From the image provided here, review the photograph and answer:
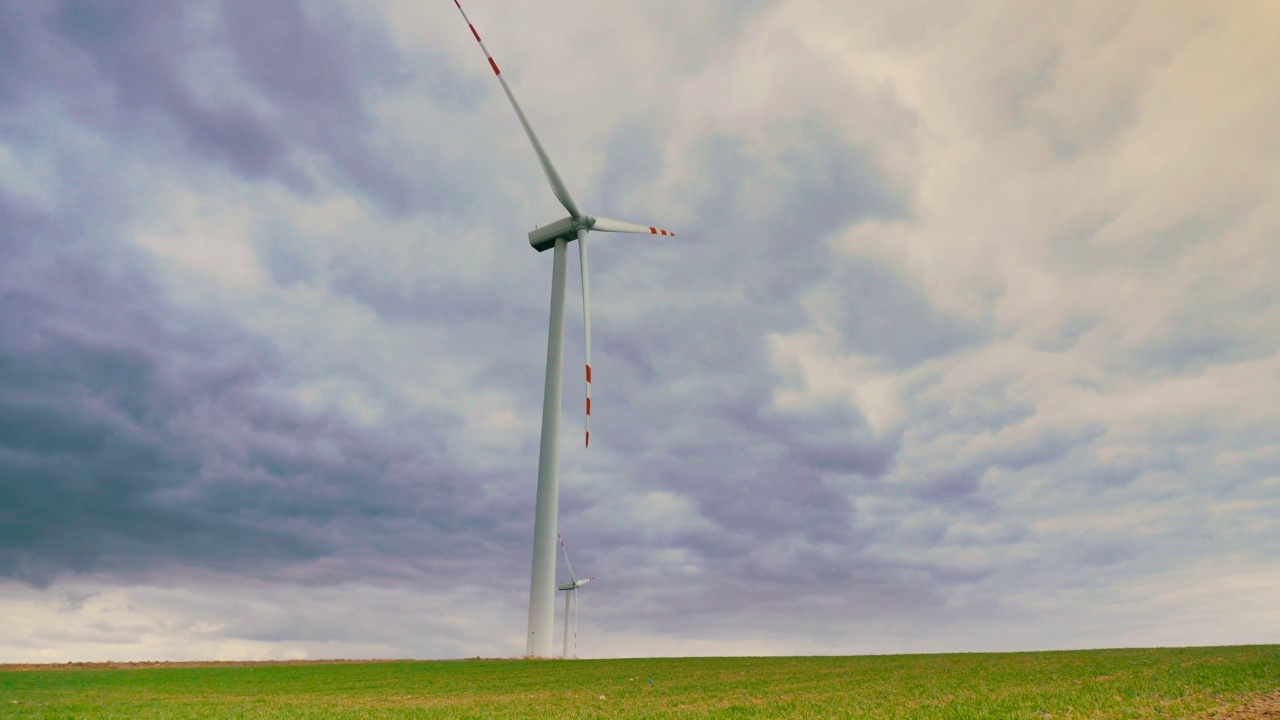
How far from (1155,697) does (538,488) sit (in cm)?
4885

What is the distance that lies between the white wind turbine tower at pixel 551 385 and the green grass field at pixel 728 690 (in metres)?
16.7

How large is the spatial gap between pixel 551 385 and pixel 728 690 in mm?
40222

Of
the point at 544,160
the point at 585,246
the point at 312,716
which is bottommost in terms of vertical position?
the point at 312,716

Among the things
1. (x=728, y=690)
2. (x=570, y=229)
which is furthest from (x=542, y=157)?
(x=728, y=690)

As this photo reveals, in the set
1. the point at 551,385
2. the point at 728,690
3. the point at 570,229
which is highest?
the point at 570,229

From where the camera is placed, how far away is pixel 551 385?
66688 millimetres

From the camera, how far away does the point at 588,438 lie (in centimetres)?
6259

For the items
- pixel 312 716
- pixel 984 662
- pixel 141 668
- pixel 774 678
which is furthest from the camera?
pixel 141 668

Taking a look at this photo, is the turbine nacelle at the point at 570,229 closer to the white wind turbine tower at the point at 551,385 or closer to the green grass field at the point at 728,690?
the white wind turbine tower at the point at 551,385

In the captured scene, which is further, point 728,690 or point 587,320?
point 587,320

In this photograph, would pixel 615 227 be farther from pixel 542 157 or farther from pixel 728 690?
Answer: pixel 728 690

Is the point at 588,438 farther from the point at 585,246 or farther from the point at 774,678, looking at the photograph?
the point at 774,678

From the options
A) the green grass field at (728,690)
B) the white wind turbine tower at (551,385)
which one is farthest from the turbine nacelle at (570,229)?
the green grass field at (728,690)

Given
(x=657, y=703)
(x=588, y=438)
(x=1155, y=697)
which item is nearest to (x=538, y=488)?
(x=588, y=438)
